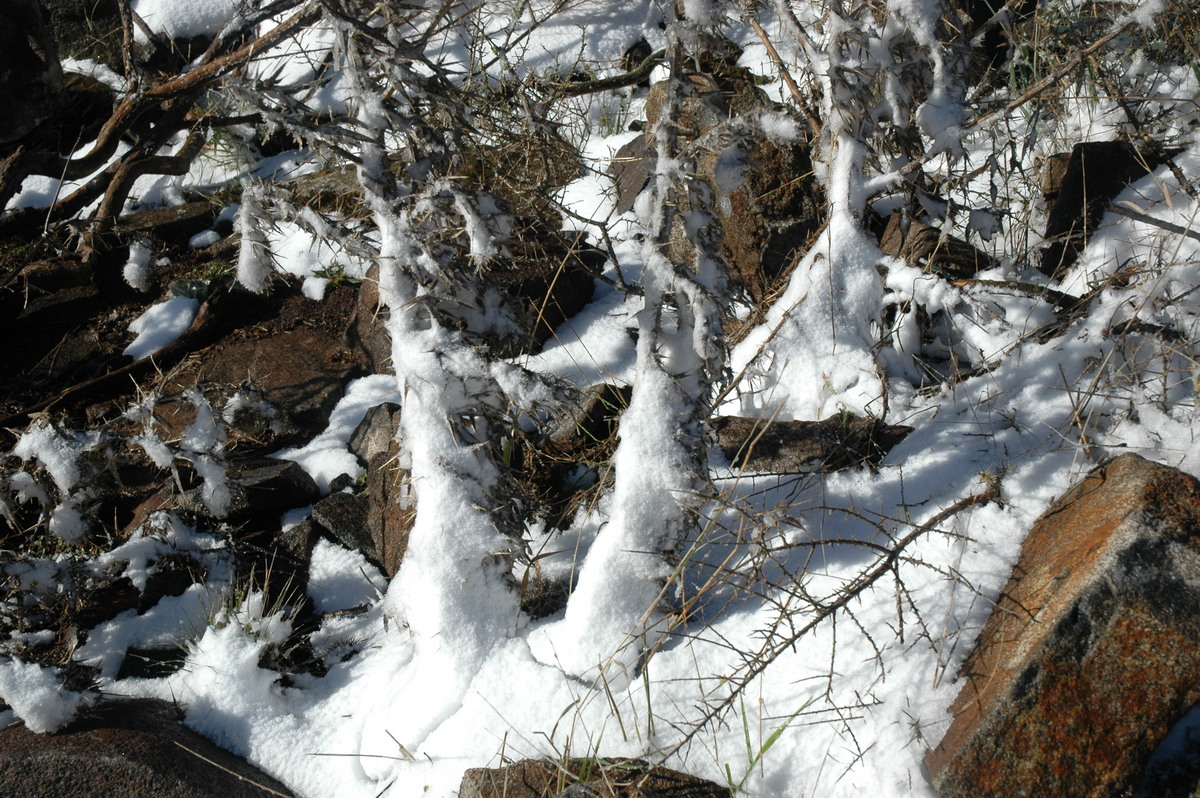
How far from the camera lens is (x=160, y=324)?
4.25 meters

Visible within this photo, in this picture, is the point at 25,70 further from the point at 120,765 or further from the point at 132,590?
the point at 120,765

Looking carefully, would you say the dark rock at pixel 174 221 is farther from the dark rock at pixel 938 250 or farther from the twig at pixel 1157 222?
the twig at pixel 1157 222

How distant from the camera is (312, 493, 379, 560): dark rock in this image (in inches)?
116

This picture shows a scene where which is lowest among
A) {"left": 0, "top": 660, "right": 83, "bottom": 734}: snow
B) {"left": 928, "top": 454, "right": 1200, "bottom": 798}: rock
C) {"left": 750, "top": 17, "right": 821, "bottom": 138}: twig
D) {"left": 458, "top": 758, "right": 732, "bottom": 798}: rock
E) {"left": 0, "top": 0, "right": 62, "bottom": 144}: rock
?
{"left": 928, "top": 454, "right": 1200, "bottom": 798}: rock

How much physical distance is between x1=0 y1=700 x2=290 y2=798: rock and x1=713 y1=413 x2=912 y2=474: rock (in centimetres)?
161

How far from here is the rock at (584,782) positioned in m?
1.78

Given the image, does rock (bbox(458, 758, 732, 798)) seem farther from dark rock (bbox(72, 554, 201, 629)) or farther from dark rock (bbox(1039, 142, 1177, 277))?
dark rock (bbox(1039, 142, 1177, 277))

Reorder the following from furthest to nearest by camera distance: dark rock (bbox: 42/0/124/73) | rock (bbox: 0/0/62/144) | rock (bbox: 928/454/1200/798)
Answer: dark rock (bbox: 42/0/124/73) < rock (bbox: 0/0/62/144) < rock (bbox: 928/454/1200/798)

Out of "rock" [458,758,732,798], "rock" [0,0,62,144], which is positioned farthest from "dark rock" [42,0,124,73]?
"rock" [458,758,732,798]

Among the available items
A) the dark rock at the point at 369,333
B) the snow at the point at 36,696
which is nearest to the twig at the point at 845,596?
the snow at the point at 36,696

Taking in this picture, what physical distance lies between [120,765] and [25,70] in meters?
3.99

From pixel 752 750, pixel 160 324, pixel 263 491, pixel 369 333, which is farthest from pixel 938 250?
pixel 160 324

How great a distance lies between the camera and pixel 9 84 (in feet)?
14.1

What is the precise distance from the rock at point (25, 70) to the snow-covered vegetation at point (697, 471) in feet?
7.74
